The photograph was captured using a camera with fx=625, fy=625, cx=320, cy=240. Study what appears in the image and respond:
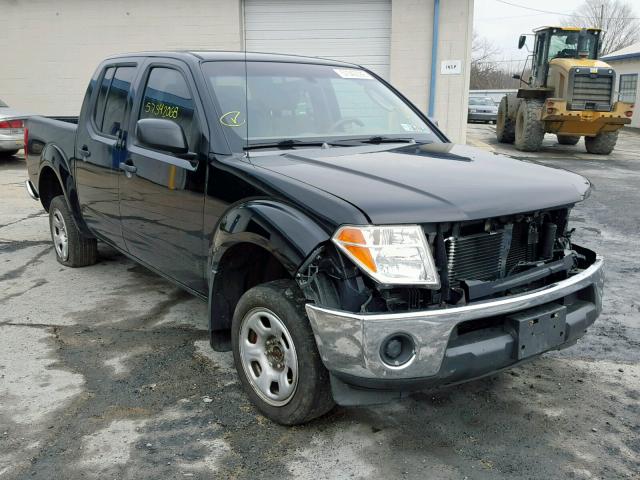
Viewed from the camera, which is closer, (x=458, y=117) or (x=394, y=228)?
(x=394, y=228)

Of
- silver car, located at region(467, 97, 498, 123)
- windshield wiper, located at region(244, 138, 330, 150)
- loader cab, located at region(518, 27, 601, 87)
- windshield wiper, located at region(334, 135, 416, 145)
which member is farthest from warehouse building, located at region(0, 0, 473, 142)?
silver car, located at region(467, 97, 498, 123)

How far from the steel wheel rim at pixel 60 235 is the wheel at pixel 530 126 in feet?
43.3

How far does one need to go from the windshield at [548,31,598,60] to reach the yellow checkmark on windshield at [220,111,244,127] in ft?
50.3

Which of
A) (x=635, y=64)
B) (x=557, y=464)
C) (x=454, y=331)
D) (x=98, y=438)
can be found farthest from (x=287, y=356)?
(x=635, y=64)

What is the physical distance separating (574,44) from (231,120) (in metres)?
15.7

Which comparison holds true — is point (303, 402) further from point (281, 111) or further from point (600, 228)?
point (600, 228)

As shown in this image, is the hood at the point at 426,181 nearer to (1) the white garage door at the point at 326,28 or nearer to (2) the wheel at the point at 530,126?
(1) the white garage door at the point at 326,28

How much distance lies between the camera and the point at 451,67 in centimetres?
1411

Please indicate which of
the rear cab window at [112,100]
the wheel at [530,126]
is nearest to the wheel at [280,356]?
the rear cab window at [112,100]

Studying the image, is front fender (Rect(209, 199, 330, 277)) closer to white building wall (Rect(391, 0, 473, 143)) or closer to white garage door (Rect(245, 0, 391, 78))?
white building wall (Rect(391, 0, 473, 143))

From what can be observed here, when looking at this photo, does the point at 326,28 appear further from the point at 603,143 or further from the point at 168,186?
the point at 168,186

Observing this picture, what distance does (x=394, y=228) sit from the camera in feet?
8.52

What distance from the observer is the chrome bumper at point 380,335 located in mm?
2512

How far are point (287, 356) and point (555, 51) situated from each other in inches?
644
